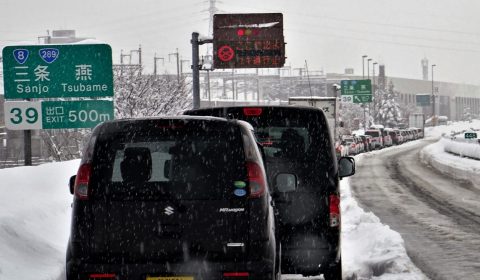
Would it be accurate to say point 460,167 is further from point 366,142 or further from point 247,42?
point 366,142

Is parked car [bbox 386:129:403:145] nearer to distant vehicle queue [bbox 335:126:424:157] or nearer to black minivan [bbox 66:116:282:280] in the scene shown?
distant vehicle queue [bbox 335:126:424:157]

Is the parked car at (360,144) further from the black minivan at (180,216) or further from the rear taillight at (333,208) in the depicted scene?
the black minivan at (180,216)

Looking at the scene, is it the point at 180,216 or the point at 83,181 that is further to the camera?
the point at 83,181

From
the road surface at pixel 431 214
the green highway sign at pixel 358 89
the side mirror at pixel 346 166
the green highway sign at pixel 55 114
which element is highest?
the green highway sign at pixel 358 89

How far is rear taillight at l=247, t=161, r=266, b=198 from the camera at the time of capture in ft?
19.6

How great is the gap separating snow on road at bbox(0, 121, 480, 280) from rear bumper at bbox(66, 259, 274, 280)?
7.28 feet

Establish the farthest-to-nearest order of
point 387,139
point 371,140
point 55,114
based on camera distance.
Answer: point 387,139 → point 371,140 → point 55,114

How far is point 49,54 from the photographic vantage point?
696 inches

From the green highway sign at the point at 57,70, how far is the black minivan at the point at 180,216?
39.2 feet

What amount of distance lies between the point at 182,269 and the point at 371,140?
67.2m

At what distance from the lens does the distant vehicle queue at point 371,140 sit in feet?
191

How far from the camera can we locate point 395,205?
2105cm

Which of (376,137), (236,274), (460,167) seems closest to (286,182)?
(236,274)

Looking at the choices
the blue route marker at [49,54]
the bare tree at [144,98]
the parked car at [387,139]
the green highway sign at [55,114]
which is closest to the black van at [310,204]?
the green highway sign at [55,114]
